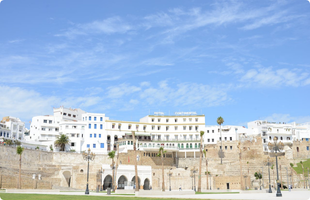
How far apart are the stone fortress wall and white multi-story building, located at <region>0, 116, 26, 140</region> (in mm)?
21075

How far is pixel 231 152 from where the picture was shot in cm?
8981

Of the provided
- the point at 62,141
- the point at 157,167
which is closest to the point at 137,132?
the point at 157,167

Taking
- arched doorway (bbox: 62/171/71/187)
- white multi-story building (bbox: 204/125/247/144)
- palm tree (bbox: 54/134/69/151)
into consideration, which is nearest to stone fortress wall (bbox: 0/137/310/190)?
arched doorway (bbox: 62/171/71/187)

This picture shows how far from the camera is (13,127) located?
9300 centimetres

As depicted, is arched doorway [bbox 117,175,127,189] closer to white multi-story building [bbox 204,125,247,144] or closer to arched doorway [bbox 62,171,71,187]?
arched doorway [bbox 62,171,71,187]

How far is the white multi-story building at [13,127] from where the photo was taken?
8999 centimetres

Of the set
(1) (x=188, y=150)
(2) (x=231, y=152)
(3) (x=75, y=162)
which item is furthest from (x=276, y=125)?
(3) (x=75, y=162)

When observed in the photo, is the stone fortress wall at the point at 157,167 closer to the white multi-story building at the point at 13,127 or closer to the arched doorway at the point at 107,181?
the arched doorway at the point at 107,181

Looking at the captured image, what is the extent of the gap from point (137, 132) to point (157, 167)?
15.1m

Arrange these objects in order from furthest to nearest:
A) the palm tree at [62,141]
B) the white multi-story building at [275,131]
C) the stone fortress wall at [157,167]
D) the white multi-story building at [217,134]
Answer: the white multi-story building at [275,131], the white multi-story building at [217,134], the palm tree at [62,141], the stone fortress wall at [157,167]

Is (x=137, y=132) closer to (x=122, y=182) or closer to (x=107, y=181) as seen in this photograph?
(x=122, y=182)

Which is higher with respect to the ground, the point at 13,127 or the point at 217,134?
the point at 13,127

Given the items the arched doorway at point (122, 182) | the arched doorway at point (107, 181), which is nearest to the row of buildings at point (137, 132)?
the arched doorway at point (122, 182)

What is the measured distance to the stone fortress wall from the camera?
62.3 metres
